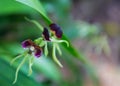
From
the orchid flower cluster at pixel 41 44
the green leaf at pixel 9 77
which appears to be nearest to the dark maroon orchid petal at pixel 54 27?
the orchid flower cluster at pixel 41 44

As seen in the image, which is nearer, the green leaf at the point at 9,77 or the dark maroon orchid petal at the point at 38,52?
the dark maroon orchid petal at the point at 38,52

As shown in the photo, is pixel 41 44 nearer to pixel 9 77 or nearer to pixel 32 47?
pixel 32 47

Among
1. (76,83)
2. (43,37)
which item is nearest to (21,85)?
(43,37)

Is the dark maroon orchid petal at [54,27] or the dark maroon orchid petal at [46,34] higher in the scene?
the dark maroon orchid petal at [54,27]

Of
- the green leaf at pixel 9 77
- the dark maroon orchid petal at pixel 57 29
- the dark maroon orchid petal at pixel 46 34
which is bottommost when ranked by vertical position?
the green leaf at pixel 9 77

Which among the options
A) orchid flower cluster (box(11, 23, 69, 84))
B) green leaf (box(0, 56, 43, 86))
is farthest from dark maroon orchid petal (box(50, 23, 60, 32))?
green leaf (box(0, 56, 43, 86))

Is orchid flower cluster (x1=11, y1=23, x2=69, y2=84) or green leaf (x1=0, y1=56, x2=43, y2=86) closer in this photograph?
orchid flower cluster (x1=11, y1=23, x2=69, y2=84)

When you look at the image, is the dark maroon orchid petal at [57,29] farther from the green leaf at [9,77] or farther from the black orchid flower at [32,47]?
the green leaf at [9,77]

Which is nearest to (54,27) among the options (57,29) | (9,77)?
(57,29)

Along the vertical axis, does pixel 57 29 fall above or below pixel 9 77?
above

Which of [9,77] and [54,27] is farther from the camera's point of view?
[9,77]

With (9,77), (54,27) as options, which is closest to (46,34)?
(54,27)

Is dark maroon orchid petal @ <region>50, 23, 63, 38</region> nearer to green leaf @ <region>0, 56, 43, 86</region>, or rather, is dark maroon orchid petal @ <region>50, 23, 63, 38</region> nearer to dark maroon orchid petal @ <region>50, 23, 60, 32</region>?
dark maroon orchid petal @ <region>50, 23, 60, 32</region>
